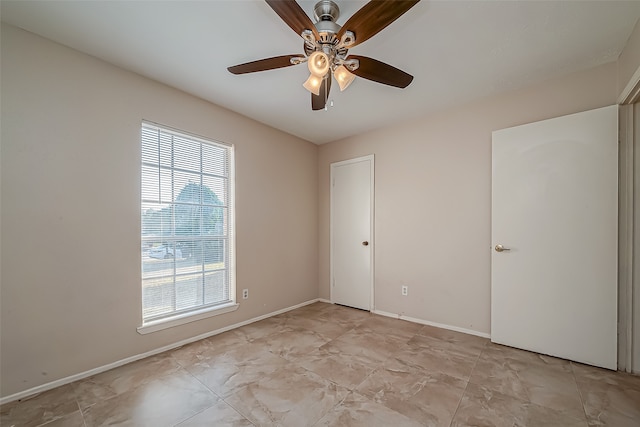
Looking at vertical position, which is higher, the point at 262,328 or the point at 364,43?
the point at 364,43

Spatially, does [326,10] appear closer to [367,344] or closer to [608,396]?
[367,344]

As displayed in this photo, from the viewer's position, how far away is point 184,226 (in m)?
2.80

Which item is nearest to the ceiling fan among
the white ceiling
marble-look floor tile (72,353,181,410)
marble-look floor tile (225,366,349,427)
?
the white ceiling

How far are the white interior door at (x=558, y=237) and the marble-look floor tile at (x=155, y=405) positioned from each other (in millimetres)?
2698

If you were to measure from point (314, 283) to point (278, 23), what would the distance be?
3.44 meters

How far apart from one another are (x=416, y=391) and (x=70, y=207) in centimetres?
290

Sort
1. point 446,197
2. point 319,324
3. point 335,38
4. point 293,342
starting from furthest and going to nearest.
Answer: point 319,324 → point 446,197 → point 293,342 → point 335,38

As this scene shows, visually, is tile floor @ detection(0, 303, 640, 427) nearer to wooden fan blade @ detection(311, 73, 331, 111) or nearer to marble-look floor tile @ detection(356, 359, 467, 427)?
marble-look floor tile @ detection(356, 359, 467, 427)

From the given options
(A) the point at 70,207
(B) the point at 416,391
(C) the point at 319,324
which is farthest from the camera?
(C) the point at 319,324

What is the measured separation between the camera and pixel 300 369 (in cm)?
226

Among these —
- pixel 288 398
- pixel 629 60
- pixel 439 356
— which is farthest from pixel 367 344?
pixel 629 60

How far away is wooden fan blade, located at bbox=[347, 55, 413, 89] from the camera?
69.7 inches

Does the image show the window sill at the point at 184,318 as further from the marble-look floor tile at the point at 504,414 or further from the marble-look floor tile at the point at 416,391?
the marble-look floor tile at the point at 504,414

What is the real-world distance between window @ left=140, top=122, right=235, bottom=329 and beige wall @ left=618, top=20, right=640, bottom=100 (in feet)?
11.4
